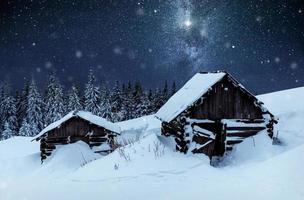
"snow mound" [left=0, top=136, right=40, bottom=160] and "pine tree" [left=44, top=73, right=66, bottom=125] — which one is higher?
"pine tree" [left=44, top=73, right=66, bottom=125]

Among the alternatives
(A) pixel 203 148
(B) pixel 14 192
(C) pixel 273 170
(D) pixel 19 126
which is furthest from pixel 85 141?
(D) pixel 19 126

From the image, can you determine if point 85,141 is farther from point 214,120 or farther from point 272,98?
point 272,98

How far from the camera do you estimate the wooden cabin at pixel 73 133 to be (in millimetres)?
22225

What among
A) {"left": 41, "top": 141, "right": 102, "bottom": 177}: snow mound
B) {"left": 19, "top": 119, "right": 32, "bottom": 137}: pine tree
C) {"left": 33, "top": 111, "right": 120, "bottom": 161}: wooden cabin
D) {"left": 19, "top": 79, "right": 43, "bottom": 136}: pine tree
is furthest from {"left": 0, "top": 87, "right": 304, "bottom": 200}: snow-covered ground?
{"left": 19, "top": 119, "right": 32, "bottom": 137}: pine tree

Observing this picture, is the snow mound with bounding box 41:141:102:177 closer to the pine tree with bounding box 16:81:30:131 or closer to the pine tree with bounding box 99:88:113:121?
the pine tree with bounding box 99:88:113:121

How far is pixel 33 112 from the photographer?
56250 millimetres

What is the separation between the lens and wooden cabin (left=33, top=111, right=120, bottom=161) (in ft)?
72.9

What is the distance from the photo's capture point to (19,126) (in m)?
60.7

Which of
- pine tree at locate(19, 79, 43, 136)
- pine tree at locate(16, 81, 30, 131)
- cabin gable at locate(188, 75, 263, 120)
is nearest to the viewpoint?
cabin gable at locate(188, 75, 263, 120)

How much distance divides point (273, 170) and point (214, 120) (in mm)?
6207

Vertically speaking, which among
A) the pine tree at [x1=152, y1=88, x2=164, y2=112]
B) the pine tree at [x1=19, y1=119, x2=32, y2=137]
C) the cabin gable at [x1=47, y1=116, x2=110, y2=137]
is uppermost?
the pine tree at [x1=152, y1=88, x2=164, y2=112]

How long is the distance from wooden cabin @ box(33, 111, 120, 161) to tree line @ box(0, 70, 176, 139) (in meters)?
30.0

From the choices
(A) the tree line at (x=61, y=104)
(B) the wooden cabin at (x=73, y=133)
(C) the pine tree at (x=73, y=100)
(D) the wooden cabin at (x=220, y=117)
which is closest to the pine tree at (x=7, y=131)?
(A) the tree line at (x=61, y=104)

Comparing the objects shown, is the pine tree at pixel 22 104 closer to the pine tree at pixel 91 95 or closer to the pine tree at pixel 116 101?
the pine tree at pixel 91 95
